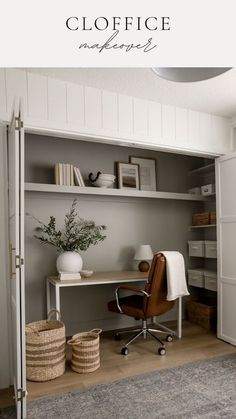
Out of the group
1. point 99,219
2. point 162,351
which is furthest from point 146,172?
point 162,351

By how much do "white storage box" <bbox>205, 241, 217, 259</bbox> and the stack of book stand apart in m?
1.78

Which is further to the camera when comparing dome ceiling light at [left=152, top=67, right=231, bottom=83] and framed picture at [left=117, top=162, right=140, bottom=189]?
framed picture at [left=117, top=162, right=140, bottom=189]

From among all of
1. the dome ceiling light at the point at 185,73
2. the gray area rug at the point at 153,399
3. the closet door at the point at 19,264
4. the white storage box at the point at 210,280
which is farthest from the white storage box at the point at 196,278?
the dome ceiling light at the point at 185,73

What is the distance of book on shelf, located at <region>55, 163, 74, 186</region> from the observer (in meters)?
3.21

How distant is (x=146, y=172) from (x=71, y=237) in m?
1.40

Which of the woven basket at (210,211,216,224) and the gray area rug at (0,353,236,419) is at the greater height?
the woven basket at (210,211,216,224)

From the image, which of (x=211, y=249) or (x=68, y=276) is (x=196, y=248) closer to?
(x=211, y=249)

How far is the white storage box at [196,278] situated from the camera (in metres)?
3.77

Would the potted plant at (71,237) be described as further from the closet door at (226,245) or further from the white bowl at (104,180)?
the closet door at (226,245)

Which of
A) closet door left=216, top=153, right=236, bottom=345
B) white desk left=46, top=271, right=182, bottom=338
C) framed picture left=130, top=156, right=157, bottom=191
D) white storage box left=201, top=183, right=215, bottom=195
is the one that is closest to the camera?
white desk left=46, top=271, right=182, bottom=338

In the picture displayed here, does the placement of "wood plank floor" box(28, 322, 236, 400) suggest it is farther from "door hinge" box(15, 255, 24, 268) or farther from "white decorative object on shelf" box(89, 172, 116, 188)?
"white decorative object on shelf" box(89, 172, 116, 188)

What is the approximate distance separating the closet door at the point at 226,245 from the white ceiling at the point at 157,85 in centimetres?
65

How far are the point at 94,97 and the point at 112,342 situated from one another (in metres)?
2.60

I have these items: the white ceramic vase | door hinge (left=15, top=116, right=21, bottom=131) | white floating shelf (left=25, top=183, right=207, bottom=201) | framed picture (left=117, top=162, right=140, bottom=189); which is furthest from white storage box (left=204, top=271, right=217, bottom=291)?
door hinge (left=15, top=116, right=21, bottom=131)
